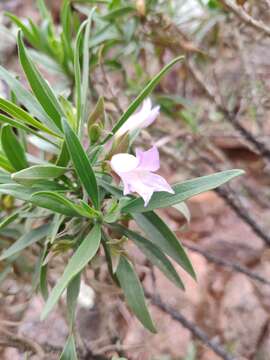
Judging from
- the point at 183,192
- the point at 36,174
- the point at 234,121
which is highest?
the point at 36,174

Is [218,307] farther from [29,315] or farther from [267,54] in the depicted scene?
A: [267,54]

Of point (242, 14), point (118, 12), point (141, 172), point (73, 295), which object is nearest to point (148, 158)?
point (141, 172)

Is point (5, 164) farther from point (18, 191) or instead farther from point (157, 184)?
point (157, 184)

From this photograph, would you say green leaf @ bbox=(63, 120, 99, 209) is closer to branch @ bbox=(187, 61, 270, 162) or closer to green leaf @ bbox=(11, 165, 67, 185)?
green leaf @ bbox=(11, 165, 67, 185)

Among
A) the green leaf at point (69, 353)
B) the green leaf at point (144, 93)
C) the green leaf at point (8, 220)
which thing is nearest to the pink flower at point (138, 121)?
the green leaf at point (144, 93)

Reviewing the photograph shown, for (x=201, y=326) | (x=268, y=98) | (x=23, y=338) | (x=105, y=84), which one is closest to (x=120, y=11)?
(x=105, y=84)

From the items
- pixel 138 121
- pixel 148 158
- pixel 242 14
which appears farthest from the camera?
pixel 242 14

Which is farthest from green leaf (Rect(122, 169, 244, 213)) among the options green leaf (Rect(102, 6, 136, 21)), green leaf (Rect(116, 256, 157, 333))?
green leaf (Rect(102, 6, 136, 21))

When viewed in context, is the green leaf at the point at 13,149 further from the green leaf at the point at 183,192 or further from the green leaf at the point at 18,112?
the green leaf at the point at 183,192
